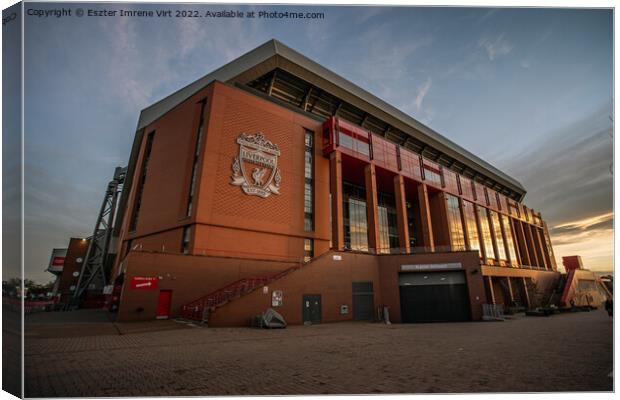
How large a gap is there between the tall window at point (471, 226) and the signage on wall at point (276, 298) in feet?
128

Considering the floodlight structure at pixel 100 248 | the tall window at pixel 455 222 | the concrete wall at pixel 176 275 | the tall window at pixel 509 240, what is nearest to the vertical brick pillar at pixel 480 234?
the tall window at pixel 455 222

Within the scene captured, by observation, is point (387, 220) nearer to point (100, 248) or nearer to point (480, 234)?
point (480, 234)

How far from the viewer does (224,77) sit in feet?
104

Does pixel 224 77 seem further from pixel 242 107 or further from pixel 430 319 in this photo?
pixel 430 319

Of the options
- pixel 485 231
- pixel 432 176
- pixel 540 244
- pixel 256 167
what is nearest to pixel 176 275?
pixel 256 167

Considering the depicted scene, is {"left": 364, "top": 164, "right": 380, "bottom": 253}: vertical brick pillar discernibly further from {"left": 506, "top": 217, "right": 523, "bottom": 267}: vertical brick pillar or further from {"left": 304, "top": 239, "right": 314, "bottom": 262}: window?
{"left": 506, "top": 217, "right": 523, "bottom": 267}: vertical brick pillar

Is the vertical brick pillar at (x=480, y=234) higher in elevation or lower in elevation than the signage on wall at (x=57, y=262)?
higher

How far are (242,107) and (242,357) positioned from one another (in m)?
26.0

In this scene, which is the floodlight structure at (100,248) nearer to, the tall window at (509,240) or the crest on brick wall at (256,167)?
the crest on brick wall at (256,167)

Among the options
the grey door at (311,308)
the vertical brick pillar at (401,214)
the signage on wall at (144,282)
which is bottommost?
the grey door at (311,308)

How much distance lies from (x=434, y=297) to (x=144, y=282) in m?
21.8

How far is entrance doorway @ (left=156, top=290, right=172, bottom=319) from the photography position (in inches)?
795

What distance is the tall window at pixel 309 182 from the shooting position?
1258 inches

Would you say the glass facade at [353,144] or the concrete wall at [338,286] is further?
the glass facade at [353,144]
